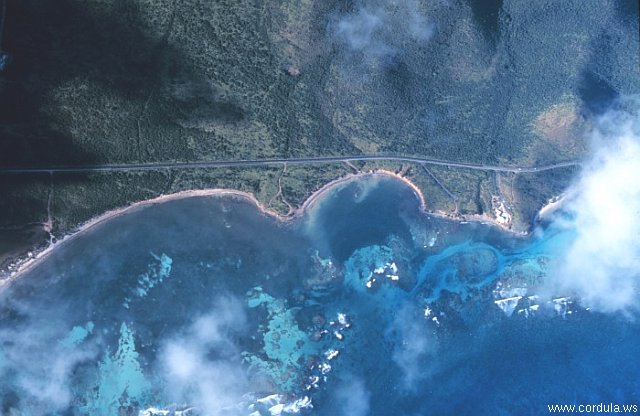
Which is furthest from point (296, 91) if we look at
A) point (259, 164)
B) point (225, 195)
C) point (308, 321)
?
point (308, 321)

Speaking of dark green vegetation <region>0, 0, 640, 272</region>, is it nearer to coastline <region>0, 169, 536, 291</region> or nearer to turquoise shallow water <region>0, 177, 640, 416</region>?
coastline <region>0, 169, 536, 291</region>

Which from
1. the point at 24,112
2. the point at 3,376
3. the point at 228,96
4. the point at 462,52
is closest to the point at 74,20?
the point at 24,112

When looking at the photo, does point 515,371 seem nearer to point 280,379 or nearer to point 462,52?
point 280,379

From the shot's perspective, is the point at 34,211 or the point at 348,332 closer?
the point at 34,211

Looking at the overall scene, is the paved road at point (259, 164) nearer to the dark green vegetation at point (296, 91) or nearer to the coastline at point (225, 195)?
the dark green vegetation at point (296, 91)

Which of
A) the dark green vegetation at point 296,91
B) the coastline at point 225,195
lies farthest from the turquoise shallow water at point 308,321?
the dark green vegetation at point 296,91

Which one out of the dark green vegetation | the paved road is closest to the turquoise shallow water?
the paved road
